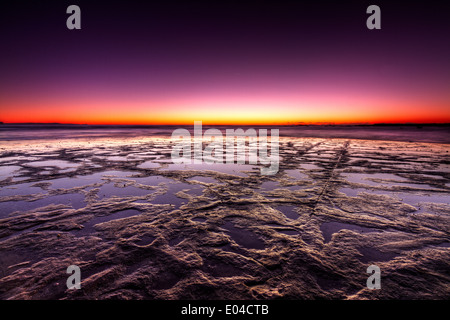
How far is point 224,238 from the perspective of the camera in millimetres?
2131

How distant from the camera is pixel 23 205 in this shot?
2863 millimetres

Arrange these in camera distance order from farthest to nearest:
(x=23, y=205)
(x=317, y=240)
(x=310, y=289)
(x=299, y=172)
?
(x=299, y=172), (x=23, y=205), (x=317, y=240), (x=310, y=289)

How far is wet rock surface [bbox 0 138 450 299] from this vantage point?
4.83ft

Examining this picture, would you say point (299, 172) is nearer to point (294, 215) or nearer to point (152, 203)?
point (294, 215)

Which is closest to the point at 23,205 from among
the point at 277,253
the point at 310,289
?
the point at 277,253

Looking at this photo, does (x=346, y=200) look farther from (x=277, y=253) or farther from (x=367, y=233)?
(x=277, y=253)

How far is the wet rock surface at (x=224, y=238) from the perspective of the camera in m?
1.47

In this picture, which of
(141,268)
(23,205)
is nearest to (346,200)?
(141,268)

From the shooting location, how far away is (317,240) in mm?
2068
